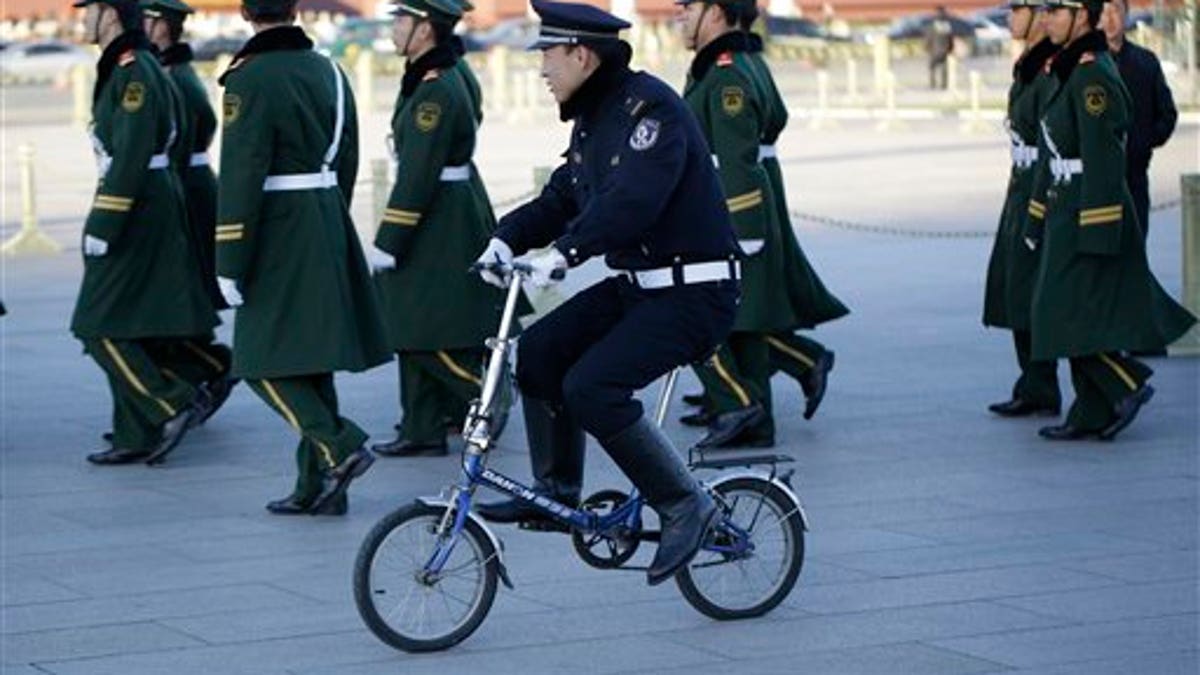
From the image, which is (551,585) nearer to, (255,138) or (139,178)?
(255,138)

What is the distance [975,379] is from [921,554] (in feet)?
13.2

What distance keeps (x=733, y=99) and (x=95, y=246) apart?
2.41 m

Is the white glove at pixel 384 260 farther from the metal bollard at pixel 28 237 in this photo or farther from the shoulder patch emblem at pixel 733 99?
the metal bollard at pixel 28 237

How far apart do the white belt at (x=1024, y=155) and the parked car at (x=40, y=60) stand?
45774mm

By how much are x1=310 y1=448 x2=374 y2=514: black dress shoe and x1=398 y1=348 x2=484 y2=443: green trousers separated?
57.4 inches

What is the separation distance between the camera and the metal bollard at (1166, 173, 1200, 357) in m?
13.4

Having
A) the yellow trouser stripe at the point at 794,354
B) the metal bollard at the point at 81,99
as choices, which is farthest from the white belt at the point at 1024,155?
the metal bollard at the point at 81,99

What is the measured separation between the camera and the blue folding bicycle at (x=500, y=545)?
724cm

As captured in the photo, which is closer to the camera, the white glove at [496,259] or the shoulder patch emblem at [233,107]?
the white glove at [496,259]

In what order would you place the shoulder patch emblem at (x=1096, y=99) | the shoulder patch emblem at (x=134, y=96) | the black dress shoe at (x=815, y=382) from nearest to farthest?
the shoulder patch emblem at (x=134, y=96) → the shoulder patch emblem at (x=1096, y=99) → the black dress shoe at (x=815, y=382)

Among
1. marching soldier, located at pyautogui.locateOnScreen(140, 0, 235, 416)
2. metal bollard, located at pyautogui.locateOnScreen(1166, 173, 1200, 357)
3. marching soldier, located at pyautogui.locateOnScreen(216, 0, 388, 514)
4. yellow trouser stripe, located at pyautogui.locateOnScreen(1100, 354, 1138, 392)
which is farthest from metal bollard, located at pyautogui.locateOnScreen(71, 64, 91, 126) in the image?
marching soldier, located at pyautogui.locateOnScreen(216, 0, 388, 514)

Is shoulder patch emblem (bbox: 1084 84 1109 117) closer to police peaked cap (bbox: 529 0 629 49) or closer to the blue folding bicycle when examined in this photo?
the blue folding bicycle

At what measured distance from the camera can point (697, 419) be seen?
11539 millimetres

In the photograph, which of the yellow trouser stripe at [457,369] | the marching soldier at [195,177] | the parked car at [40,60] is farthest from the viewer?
the parked car at [40,60]
